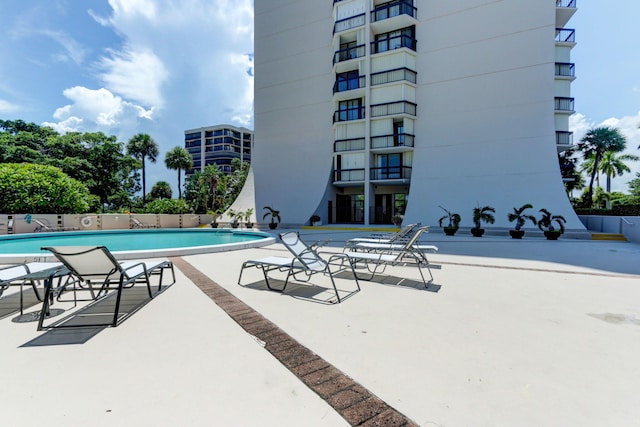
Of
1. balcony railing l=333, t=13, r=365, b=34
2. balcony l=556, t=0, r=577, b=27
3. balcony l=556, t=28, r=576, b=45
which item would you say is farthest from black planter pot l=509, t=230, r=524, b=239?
balcony railing l=333, t=13, r=365, b=34

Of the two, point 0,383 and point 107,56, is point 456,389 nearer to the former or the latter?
point 0,383

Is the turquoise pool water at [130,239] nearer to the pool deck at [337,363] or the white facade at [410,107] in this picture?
the white facade at [410,107]

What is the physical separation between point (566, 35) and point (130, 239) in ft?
99.1

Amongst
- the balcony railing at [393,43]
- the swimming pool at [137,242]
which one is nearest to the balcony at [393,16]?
the balcony railing at [393,43]

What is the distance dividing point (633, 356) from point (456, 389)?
197 centimetres

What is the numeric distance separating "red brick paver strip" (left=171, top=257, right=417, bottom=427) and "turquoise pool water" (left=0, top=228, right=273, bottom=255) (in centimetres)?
926

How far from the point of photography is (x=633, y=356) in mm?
2742

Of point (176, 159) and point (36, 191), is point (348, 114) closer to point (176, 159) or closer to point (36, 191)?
point (36, 191)

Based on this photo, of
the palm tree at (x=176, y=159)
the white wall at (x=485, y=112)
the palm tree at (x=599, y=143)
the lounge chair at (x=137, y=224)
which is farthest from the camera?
the palm tree at (x=176, y=159)

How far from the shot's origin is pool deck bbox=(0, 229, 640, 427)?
193cm

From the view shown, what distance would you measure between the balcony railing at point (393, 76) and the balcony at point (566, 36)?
930cm

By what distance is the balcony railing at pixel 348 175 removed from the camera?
912 inches

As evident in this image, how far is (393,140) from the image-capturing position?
2202 cm

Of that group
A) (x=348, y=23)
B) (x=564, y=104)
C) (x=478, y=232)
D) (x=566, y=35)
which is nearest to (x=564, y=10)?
(x=566, y=35)
